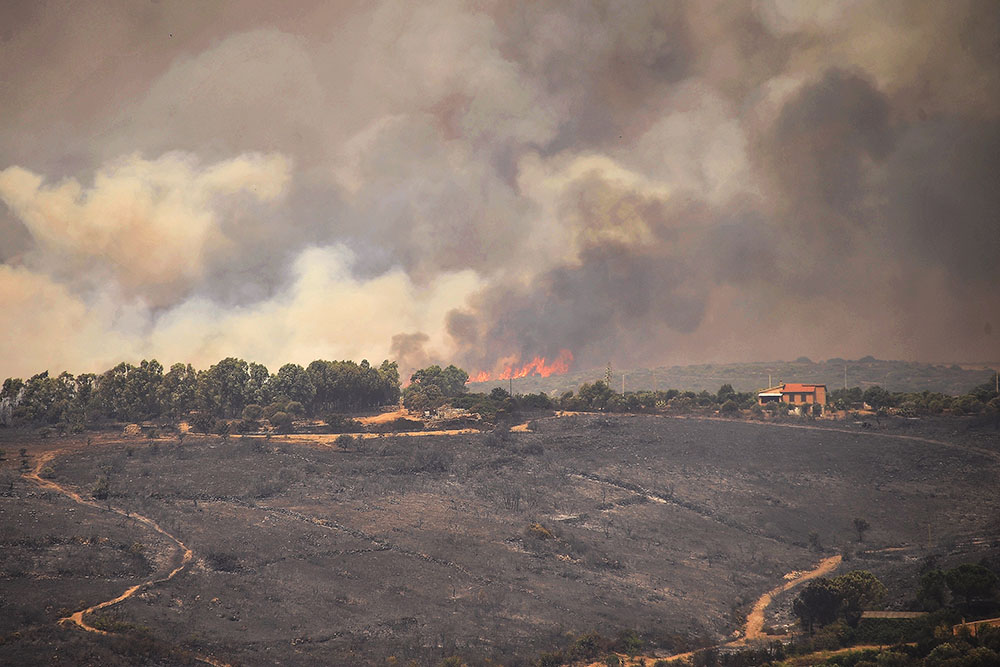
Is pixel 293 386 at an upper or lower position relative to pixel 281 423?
upper

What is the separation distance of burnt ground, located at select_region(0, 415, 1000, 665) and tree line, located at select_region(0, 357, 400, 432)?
13.1m

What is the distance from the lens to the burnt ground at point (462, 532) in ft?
173

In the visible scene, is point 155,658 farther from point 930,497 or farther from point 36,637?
point 930,497

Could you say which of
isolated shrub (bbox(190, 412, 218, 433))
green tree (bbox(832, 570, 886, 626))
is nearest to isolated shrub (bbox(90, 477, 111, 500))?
isolated shrub (bbox(190, 412, 218, 433))

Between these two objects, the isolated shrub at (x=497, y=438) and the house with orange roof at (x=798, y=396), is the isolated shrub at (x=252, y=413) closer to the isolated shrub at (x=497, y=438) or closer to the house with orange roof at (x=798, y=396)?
the isolated shrub at (x=497, y=438)

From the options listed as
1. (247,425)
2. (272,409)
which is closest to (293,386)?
(272,409)

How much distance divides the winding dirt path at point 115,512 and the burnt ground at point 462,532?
0.71 meters

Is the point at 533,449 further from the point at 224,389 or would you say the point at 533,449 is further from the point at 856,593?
the point at 856,593

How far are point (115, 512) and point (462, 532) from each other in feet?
104

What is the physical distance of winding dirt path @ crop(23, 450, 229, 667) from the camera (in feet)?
158

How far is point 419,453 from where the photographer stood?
319ft

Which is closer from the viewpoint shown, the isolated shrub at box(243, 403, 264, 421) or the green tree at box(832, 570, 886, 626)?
the green tree at box(832, 570, 886, 626)

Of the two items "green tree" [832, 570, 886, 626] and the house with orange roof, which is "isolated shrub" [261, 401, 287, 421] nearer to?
"green tree" [832, 570, 886, 626]

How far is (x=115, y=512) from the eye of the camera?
239 ft
